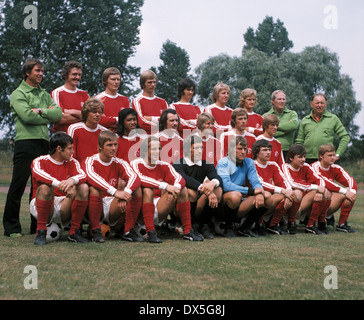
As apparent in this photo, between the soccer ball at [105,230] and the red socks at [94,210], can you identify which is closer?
the red socks at [94,210]

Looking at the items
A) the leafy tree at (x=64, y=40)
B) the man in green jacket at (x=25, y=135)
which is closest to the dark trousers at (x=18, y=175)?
the man in green jacket at (x=25, y=135)

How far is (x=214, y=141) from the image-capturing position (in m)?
6.98

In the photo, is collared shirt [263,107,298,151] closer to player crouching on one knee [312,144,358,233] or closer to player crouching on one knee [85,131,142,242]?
player crouching on one knee [312,144,358,233]

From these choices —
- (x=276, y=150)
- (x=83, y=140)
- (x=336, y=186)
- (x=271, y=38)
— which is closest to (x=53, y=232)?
(x=83, y=140)

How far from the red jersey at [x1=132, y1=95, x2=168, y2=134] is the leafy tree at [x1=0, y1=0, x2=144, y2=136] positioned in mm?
19118

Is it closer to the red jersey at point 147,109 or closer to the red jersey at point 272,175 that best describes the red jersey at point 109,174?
the red jersey at point 147,109

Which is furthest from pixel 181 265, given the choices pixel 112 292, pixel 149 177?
pixel 149 177

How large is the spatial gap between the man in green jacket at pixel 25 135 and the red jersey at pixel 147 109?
117 cm

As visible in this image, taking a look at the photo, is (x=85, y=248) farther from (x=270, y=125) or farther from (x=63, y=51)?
(x=63, y=51)

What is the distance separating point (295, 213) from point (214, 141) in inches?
59.2

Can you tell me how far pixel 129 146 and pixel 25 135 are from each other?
128cm

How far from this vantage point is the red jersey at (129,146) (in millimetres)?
6336
